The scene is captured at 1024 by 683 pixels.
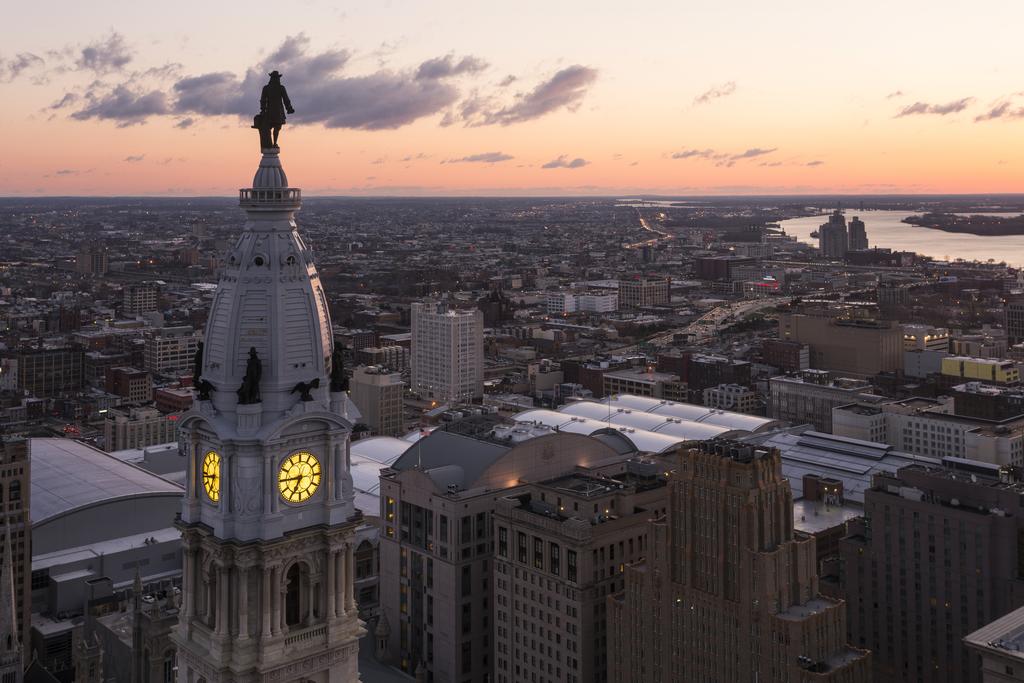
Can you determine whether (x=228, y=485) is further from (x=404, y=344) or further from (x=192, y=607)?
(x=404, y=344)

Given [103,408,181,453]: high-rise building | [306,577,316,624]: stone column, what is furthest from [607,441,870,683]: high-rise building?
[103,408,181,453]: high-rise building

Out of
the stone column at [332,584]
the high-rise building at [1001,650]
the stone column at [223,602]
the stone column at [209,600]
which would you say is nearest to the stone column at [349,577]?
the stone column at [332,584]

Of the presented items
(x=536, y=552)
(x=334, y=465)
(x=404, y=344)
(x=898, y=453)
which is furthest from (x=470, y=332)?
(x=334, y=465)

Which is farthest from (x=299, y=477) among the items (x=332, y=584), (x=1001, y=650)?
(x=1001, y=650)

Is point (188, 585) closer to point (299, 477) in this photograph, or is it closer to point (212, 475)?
point (212, 475)

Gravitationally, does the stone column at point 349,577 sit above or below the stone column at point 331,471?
below

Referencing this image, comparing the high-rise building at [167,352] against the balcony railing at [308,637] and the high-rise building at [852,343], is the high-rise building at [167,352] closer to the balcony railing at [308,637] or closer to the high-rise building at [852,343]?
the high-rise building at [852,343]
